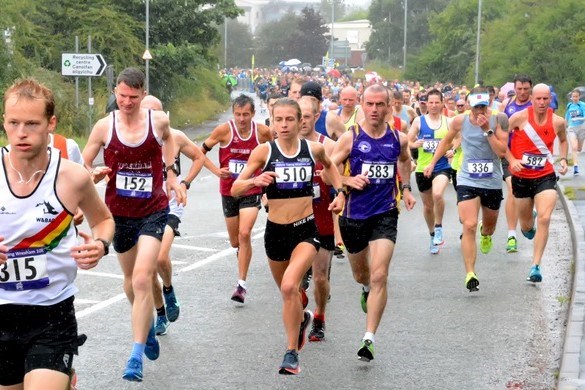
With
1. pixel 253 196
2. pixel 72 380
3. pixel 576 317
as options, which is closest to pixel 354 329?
pixel 576 317

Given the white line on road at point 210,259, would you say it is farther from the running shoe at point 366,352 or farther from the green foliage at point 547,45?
the green foliage at point 547,45

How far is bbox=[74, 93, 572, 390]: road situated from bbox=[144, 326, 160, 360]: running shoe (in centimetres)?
8

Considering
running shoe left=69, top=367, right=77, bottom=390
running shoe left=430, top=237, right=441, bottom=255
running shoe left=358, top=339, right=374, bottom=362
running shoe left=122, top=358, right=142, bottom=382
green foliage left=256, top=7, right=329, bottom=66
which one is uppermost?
green foliage left=256, top=7, right=329, bottom=66

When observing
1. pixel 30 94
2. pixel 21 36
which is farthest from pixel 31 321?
pixel 21 36

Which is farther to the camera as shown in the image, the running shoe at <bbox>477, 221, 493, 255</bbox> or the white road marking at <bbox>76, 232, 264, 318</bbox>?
the running shoe at <bbox>477, 221, 493, 255</bbox>

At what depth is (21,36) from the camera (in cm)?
3550

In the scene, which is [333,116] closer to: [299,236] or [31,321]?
[299,236]

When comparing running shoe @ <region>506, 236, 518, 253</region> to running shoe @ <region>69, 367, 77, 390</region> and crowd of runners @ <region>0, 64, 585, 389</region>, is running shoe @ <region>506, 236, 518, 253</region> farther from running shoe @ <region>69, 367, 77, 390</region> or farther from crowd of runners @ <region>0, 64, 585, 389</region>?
running shoe @ <region>69, 367, 77, 390</region>

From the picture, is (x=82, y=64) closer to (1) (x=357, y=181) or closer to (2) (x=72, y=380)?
(1) (x=357, y=181)

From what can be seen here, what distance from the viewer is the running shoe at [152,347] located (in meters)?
8.58

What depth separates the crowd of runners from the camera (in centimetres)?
550

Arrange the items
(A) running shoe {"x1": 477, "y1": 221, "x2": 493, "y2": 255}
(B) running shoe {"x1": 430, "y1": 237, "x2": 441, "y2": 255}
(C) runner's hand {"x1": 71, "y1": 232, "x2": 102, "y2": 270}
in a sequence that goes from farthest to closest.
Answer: (B) running shoe {"x1": 430, "y1": 237, "x2": 441, "y2": 255}, (A) running shoe {"x1": 477, "y1": 221, "x2": 493, "y2": 255}, (C) runner's hand {"x1": 71, "y1": 232, "x2": 102, "y2": 270}

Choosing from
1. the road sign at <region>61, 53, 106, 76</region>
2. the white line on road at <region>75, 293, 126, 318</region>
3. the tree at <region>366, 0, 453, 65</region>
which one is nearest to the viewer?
the white line on road at <region>75, 293, 126, 318</region>

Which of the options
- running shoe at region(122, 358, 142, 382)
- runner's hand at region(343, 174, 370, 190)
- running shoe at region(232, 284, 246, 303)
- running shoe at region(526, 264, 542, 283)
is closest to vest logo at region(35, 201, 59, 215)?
running shoe at region(122, 358, 142, 382)
